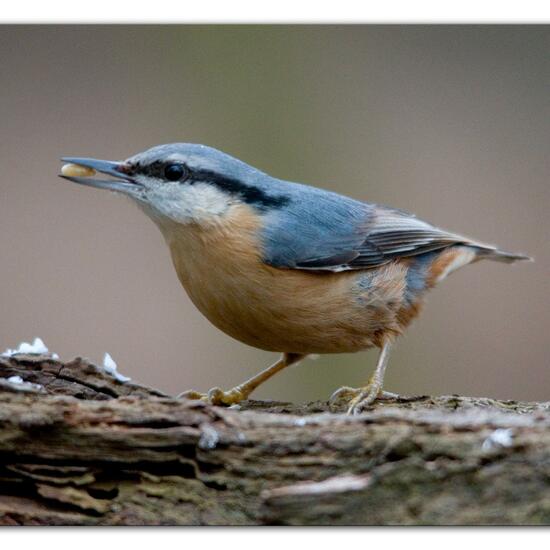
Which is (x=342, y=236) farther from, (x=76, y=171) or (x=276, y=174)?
(x=276, y=174)

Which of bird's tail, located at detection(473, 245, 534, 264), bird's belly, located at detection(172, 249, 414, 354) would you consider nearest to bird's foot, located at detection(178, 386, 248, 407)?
bird's belly, located at detection(172, 249, 414, 354)

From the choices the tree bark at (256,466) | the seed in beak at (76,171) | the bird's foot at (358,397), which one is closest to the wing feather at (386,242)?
the bird's foot at (358,397)

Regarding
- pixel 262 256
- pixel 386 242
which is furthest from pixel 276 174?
pixel 262 256

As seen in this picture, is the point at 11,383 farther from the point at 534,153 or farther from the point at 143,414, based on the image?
the point at 534,153

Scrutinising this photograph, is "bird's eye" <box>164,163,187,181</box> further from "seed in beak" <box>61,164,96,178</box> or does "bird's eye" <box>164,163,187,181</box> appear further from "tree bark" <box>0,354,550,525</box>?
"tree bark" <box>0,354,550,525</box>

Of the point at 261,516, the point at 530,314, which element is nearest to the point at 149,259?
the point at 530,314

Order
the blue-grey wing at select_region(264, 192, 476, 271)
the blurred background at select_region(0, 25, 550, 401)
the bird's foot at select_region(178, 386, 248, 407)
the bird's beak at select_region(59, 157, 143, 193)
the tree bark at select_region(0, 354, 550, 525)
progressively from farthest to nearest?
1. the blurred background at select_region(0, 25, 550, 401)
2. the bird's foot at select_region(178, 386, 248, 407)
3. the blue-grey wing at select_region(264, 192, 476, 271)
4. the bird's beak at select_region(59, 157, 143, 193)
5. the tree bark at select_region(0, 354, 550, 525)

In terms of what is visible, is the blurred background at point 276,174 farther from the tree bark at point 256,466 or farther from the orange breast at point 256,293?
the tree bark at point 256,466
